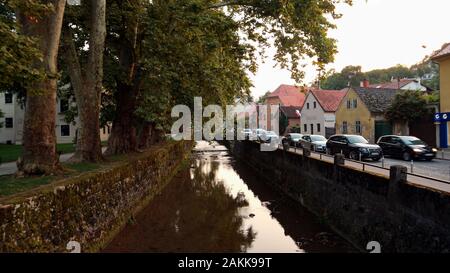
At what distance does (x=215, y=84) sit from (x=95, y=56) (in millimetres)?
5778

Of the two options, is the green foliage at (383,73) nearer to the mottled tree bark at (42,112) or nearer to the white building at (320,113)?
the white building at (320,113)

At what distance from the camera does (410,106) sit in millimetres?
32375

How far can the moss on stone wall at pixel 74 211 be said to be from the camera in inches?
245

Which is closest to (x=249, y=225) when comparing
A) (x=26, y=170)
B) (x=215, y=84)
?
(x=215, y=84)

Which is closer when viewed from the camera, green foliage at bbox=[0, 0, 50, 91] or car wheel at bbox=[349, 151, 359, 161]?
green foliage at bbox=[0, 0, 50, 91]

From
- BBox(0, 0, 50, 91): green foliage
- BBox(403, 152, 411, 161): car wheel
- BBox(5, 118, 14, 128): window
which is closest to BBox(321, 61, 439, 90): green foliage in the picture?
BBox(5, 118, 14, 128): window

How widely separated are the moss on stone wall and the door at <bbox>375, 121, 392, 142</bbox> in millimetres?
28817

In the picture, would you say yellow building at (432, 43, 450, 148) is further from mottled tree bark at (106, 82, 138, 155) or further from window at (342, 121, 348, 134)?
mottled tree bark at (106, 82, 138, 155)

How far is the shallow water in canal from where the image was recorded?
11430mm

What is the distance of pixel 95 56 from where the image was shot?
43.8 feet

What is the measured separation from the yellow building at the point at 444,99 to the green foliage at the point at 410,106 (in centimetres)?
246

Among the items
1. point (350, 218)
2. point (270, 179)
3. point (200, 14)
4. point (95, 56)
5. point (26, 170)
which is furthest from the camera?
point (270, 179)

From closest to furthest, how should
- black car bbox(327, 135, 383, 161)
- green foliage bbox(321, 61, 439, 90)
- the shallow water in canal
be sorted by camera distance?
1. the shallow water in canal
2. black car bbox(327, 135, 383, 161)
3. green foliage bbox(321, 61, 439, 90)
